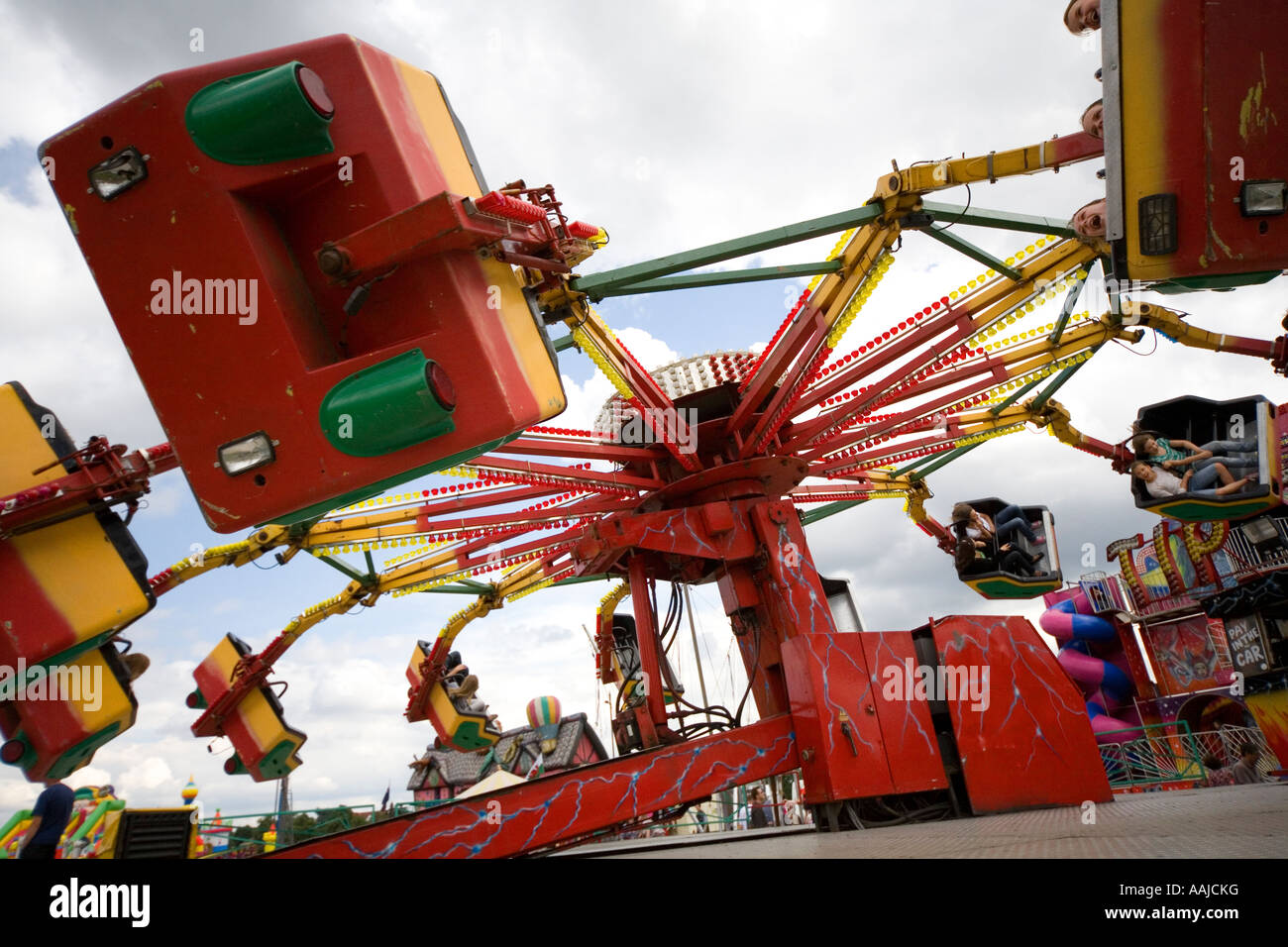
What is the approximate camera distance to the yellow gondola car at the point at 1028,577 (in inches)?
485

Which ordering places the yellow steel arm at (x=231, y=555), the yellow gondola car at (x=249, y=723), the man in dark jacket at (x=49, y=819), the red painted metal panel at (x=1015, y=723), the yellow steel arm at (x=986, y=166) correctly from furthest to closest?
the yellow gondola car at (x=249, y=723), the yellow steel arm at (x=231, y=555), the red painted metal panel at (x=1015, y=723), the yellow steel arm at (x=986, y=166), the man in dark jacket at (x=49, y=819)

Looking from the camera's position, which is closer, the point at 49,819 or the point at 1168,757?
the point at 49,819

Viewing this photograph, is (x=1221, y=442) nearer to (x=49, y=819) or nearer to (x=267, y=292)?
(x=267, y=292)

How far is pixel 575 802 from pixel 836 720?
7.65 feet

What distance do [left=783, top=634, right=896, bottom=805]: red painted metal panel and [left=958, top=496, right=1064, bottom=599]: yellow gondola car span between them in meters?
5.64

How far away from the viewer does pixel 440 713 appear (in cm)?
1717

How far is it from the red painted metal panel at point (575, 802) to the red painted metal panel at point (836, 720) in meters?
0.33

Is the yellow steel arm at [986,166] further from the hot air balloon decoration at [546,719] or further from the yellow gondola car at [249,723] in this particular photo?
the hot air balloon decoration at [546,719]

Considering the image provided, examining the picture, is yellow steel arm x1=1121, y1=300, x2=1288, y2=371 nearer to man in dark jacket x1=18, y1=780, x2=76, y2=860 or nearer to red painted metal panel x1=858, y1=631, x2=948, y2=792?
red painted metal panel x1=858, y1=631, x2=948, y2=792

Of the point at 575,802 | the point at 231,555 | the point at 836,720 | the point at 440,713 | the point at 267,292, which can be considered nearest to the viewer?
the point at 267,292

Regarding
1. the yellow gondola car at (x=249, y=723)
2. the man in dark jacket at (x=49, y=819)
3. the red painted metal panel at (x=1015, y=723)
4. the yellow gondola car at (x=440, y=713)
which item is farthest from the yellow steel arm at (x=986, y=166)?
the yellow gondola car at (x=440, y=713)

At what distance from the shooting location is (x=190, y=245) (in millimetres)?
3898

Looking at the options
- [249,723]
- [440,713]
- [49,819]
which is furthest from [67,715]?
[440,713]
